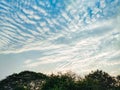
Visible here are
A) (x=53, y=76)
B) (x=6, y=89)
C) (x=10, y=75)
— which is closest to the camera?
(x=53, y=76)

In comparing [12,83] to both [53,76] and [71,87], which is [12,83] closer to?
[53,76]

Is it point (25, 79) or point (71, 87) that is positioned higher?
point (25, 79)

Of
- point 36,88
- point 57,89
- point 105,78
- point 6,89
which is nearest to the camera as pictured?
point 57,89

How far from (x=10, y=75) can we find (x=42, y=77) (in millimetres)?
11902

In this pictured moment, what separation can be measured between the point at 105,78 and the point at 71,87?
42841 mm

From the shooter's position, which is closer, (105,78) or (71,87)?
(71,87)

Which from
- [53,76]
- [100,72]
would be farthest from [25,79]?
[100,72]

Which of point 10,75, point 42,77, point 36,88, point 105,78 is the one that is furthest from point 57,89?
point 105,78

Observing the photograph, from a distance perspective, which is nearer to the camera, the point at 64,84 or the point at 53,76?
the point at 64,84

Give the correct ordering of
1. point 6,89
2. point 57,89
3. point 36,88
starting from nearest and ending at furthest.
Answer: point 57,89 → point 36,88 → point 6,89

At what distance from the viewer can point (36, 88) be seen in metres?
75.2

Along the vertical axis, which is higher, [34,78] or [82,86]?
[34,78]

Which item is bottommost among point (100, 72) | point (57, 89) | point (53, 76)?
point (57, 89)

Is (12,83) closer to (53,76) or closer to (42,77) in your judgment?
(42,77)
